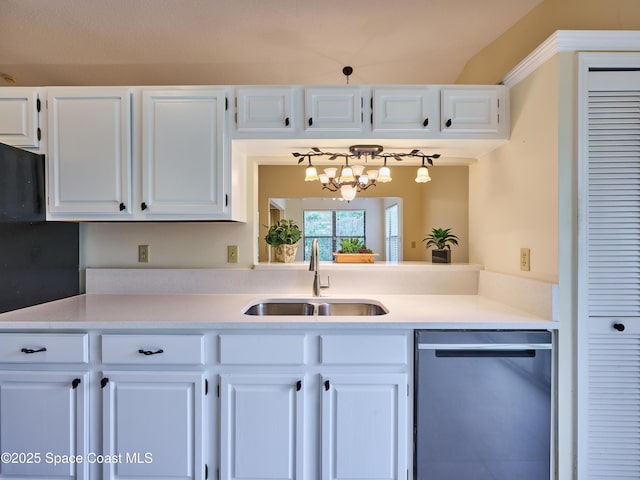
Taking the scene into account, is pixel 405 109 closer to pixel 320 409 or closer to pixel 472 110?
pixel 472 110

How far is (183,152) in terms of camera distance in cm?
168

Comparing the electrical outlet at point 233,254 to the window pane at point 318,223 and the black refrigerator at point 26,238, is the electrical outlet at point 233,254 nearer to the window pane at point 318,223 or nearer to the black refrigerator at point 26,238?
the black refrigerator at point 26,238

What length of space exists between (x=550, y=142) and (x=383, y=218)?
6.55 ft

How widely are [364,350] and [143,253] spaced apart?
1.62 metres

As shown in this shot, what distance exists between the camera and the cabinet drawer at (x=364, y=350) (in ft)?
4.58

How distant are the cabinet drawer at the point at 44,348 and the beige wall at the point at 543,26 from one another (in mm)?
2714

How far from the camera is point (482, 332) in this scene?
1394 mm

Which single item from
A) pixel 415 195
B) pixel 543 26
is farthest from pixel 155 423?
pixel 543 26

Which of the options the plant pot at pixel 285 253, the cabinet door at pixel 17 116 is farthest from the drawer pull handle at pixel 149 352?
the cabinet door at pixel 17 116

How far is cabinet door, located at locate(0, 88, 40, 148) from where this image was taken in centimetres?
167

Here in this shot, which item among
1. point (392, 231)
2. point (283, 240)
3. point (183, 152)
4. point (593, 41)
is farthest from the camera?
point (392, 231)

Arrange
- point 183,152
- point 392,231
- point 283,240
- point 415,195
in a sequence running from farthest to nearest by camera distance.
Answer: point 392,231, point 415,195, point 283,240, point 183,152

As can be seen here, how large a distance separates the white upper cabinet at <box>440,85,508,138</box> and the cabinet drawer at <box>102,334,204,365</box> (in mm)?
1672

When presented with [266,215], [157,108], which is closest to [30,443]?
[157,108]
